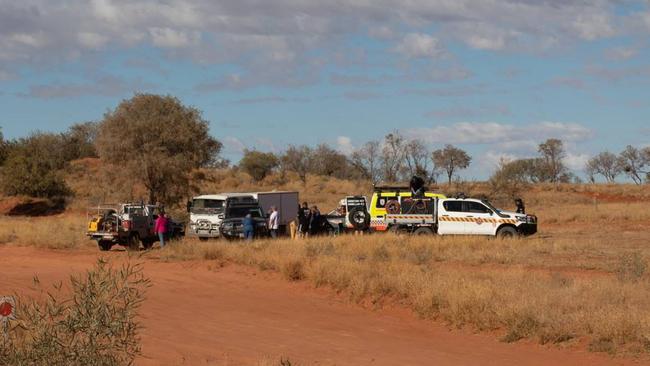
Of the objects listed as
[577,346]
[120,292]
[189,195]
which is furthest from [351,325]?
[189,195]

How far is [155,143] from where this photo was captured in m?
45.8

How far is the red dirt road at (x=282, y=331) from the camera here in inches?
516

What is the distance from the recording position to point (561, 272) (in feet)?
69.7

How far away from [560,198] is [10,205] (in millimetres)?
40679

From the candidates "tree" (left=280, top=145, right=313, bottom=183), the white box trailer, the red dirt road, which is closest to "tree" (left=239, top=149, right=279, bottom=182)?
"tree" (left=280, top=145, right=313, bottom=183)

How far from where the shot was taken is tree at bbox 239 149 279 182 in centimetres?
7900

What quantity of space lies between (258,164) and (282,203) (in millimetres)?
43579

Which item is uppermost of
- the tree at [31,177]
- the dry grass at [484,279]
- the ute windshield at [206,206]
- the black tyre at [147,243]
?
the tree at [31,177]

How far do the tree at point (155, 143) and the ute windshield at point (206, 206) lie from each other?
45.4 feet

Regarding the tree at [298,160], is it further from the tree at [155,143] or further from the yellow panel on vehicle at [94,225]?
the yellow panel on vehicle at [94,225]

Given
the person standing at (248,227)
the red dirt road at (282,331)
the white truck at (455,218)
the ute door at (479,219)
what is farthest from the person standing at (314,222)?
the red dirt road at (282,331)

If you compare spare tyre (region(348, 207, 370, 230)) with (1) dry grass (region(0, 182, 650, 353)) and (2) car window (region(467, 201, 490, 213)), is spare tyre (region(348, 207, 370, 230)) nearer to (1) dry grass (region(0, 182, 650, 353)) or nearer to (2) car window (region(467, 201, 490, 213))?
(1) dry grass (region(0, 182, 650, 353))

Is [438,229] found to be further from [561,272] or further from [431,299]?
[431,299]

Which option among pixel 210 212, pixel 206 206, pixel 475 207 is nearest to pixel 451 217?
pixel 475 207
